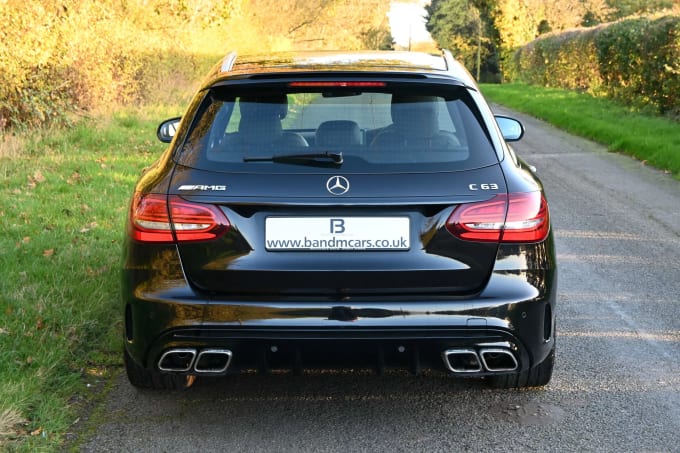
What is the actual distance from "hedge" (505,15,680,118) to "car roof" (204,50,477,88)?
14088 mm

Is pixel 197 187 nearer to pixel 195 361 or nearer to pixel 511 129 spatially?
pixel 195 361

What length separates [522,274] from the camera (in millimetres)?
3863

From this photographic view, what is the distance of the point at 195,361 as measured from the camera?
3.87 m

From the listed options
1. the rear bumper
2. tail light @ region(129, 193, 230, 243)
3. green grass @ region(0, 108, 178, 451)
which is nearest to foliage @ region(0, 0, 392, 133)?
green grass @ region(0, 108, 178, 451)

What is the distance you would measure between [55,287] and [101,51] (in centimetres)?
1150

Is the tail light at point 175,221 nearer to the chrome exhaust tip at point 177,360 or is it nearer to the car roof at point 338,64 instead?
the chrome exhaust tip at point 177,360

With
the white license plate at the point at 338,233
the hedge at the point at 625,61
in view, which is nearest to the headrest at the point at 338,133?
the white license plate at the point at 338,233

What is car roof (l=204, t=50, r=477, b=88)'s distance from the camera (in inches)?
166

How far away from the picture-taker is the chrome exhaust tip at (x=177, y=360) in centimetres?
387

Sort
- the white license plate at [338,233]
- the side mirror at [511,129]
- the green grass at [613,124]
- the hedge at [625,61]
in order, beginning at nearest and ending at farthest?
the white license plate at [338,233] → the side mirror at [511,129] → the green grass at [613,124] → the hedge at [625,61]

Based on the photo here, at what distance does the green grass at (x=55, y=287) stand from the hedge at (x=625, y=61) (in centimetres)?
1108

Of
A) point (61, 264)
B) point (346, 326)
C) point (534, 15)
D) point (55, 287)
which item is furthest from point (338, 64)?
A: point (534, 15)

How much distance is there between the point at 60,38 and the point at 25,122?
149 centimetres

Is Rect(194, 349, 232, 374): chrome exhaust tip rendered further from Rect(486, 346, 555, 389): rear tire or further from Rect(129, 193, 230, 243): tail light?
Rect(486, 346, 555, 389): rear tire
